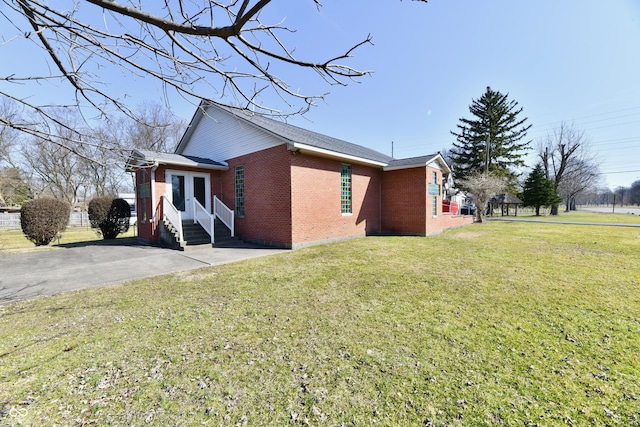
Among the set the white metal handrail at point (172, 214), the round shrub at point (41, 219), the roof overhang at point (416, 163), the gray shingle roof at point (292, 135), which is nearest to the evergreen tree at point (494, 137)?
the roof overhang at point (416, 163)

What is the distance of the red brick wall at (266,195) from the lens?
9.64 meters

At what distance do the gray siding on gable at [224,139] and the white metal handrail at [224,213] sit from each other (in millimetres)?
2200

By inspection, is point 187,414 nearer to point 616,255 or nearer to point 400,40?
Result: point 400,40

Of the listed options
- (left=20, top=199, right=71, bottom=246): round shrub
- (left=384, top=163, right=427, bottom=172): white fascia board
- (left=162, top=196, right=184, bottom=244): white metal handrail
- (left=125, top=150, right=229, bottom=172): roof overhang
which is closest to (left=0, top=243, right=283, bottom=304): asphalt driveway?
(left=162, top=196, right=184, bottom=244): white metal handrail

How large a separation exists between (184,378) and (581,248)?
12.4 metres

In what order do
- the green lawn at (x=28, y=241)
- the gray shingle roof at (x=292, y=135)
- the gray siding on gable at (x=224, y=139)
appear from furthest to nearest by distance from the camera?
1. the gray siding on gable at (x=224, y=139)
2. the green lawn at (x=28, y=241)
3. the gray shingle roof at (x=292, y=135)

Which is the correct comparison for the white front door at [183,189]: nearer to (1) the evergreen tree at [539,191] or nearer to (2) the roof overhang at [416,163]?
(2) the roof overhang at [416,163]

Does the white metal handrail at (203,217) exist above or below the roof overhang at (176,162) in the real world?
below

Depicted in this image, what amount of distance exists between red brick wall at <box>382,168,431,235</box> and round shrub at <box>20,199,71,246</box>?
15922 mm

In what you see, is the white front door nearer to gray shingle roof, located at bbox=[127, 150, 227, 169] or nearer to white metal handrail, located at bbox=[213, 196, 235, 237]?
gray shingle roof, located at bbox=[127, 150, 227, 169]

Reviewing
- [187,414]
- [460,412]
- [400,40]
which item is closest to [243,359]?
[187,414]

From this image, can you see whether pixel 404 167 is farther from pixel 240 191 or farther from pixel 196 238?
pixel 196 238

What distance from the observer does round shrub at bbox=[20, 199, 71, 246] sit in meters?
11.1

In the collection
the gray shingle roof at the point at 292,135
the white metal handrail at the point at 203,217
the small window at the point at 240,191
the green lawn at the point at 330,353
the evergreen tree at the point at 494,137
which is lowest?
the green lawn at the point at 330,353
